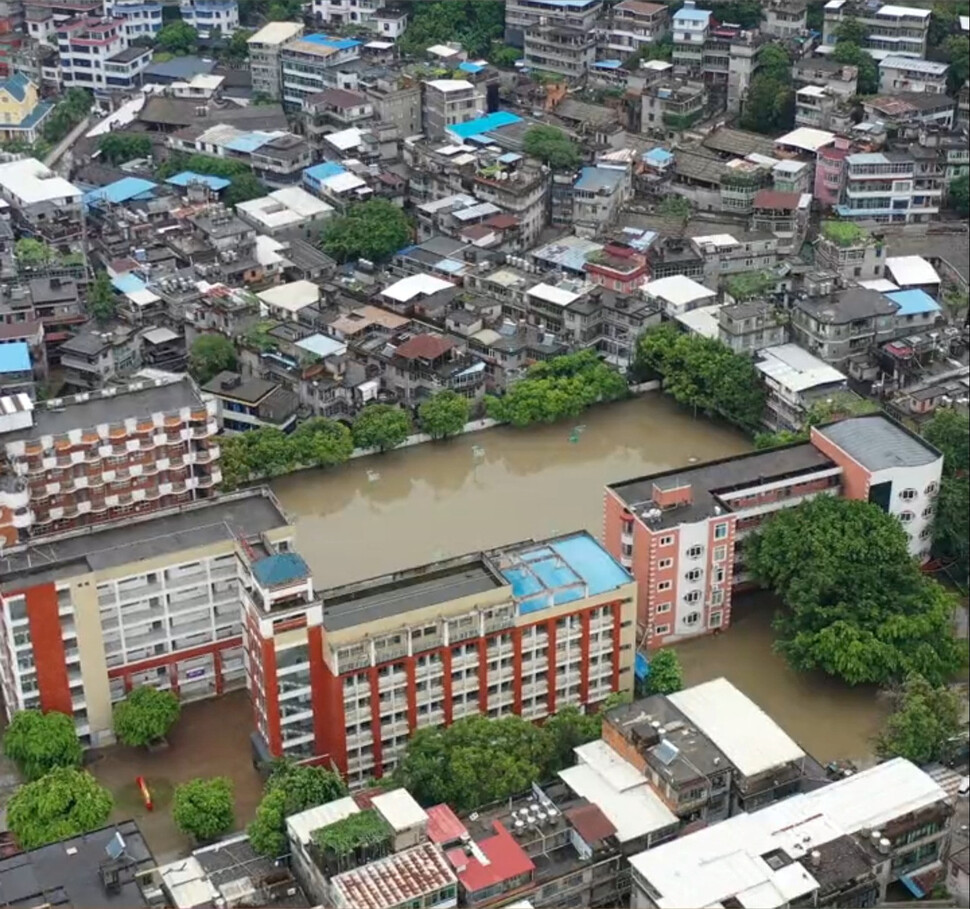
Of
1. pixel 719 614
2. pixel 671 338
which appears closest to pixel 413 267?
pixel 671 338

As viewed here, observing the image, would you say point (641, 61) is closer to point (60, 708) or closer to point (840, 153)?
point (840, 153)

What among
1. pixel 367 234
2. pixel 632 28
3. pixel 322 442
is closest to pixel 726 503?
pixel 322 442

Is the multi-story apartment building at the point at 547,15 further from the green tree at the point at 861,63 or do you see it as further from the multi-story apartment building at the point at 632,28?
the green tree at the point at 861,63

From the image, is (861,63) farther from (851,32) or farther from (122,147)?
(122,147)

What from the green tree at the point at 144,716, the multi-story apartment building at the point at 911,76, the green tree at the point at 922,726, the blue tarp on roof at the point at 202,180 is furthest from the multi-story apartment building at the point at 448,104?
the green tree at the point at 922,726

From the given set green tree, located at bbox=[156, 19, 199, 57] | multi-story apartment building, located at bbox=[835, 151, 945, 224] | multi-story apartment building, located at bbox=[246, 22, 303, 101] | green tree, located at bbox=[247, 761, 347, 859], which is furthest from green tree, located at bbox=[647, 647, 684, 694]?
green tree, located at bbox=[156, 19, 199, 57]

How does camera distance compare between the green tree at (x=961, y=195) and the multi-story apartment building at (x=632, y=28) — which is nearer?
the green tree at (x=961, y=195)

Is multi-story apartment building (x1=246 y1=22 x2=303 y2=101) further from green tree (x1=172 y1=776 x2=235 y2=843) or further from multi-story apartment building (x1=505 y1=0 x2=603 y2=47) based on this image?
green tree (x1=172 y1=776 x2=235 y2=843)
